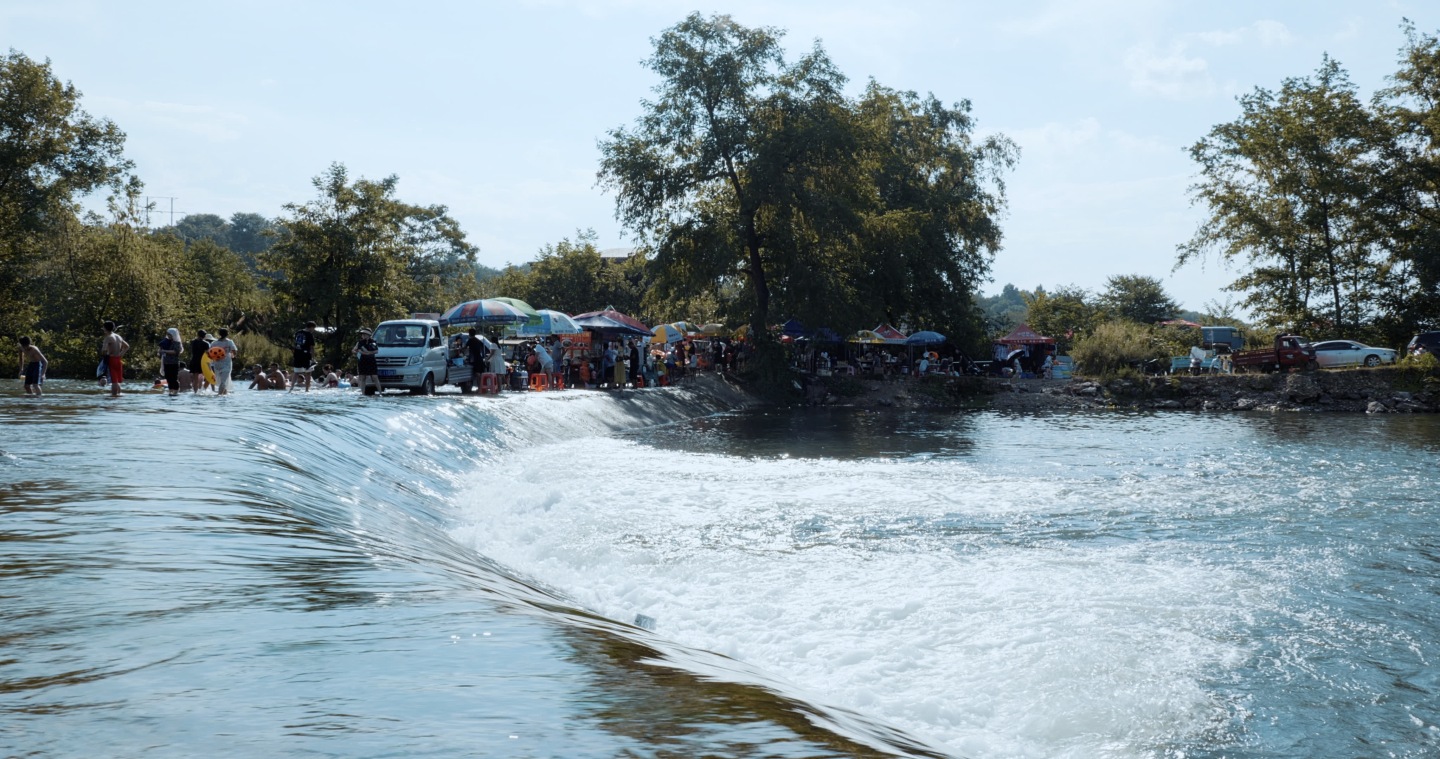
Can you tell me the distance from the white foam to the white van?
11.6m

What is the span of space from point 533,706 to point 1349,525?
12.7m

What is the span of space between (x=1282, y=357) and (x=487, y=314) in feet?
121

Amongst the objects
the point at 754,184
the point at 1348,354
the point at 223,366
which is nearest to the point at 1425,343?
the point at 1348,354

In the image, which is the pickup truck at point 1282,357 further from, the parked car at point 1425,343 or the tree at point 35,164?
the tree at point 35,164

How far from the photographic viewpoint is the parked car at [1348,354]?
159ft

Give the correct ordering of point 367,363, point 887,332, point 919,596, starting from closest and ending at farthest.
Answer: point 919,596 → point 367,363 → point 887,332

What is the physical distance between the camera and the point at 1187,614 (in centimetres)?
923

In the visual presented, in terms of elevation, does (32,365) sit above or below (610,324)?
below

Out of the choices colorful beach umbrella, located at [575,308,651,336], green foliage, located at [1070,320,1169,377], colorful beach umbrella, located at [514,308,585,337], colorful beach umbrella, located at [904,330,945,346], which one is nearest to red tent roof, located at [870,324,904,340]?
colorful beach umbrella, located at [904,330,945,346]

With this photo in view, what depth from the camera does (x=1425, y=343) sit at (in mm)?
48375

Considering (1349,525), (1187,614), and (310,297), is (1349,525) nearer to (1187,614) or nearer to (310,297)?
(1187,614)

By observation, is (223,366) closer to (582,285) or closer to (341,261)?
(341,261)

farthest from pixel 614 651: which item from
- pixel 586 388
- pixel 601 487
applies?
pixel 586 388

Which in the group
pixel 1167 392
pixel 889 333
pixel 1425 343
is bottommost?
pixel 1167 392
